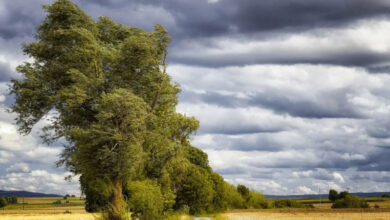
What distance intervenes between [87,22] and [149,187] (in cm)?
1537

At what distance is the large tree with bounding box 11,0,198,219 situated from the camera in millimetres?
37906

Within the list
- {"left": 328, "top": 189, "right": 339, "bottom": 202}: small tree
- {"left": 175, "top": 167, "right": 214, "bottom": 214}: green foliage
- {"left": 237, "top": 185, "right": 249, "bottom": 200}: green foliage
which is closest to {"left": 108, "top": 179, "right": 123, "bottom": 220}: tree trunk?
{"left": 175, "top": 167, "right": 214, "bottom": 214}: green foliage

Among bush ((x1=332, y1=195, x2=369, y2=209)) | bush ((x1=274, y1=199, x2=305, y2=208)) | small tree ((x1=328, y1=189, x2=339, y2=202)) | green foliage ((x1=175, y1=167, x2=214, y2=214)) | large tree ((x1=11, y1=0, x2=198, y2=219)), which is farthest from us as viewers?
small tree ((x1=328, y1=189, x2=339, y2=202))

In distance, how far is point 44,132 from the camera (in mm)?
40438

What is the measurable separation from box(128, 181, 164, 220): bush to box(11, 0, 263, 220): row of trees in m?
0.08

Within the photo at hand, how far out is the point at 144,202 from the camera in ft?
126

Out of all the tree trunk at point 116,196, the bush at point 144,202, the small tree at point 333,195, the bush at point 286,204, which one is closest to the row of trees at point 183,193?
the bush at point 144,202

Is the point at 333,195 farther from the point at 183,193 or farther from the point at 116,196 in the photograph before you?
the point at 116,196

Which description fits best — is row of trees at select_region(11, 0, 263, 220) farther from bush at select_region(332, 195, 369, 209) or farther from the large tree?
bush at select_region(332, 195, 369, 209)

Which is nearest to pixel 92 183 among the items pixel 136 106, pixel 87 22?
pixel 136 106

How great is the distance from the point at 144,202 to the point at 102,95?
8.94m

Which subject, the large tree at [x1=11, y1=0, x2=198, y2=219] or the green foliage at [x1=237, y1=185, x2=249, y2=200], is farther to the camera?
the green foliage at [x1=237, y1=185, x2=249, y2=200]

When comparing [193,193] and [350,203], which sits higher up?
[193,193]

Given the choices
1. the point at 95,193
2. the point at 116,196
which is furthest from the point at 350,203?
the point at 116,196
